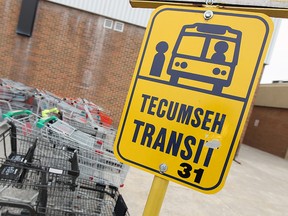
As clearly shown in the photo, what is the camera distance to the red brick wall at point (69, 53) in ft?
30.6

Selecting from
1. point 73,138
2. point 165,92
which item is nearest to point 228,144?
point 165,92

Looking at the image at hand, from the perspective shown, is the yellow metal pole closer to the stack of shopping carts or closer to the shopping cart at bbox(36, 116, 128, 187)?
the stack of shopping carts

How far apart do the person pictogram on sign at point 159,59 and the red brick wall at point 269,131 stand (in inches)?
770

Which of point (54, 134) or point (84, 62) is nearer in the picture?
point (54, 134)

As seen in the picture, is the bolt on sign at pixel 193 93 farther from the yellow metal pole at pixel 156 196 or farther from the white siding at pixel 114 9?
the white siding at pixel 114 9

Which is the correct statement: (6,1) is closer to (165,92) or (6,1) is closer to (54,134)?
(54,134)

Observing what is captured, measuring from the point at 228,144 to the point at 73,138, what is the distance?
2.60 metres

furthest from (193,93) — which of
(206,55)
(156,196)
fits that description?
(156,196)

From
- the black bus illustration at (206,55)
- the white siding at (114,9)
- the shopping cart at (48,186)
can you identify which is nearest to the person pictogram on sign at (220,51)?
the black bus illustration at (206,55)

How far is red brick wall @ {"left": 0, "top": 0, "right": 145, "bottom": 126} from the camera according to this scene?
30.6 feet

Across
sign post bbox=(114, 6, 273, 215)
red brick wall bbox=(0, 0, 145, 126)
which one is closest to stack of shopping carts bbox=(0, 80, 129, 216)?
sign post bbox=(114, 6, 273, 215)

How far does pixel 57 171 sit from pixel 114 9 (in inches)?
330

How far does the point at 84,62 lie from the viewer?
9.59 m

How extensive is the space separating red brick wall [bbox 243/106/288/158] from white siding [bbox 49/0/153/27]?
14.6 metres
